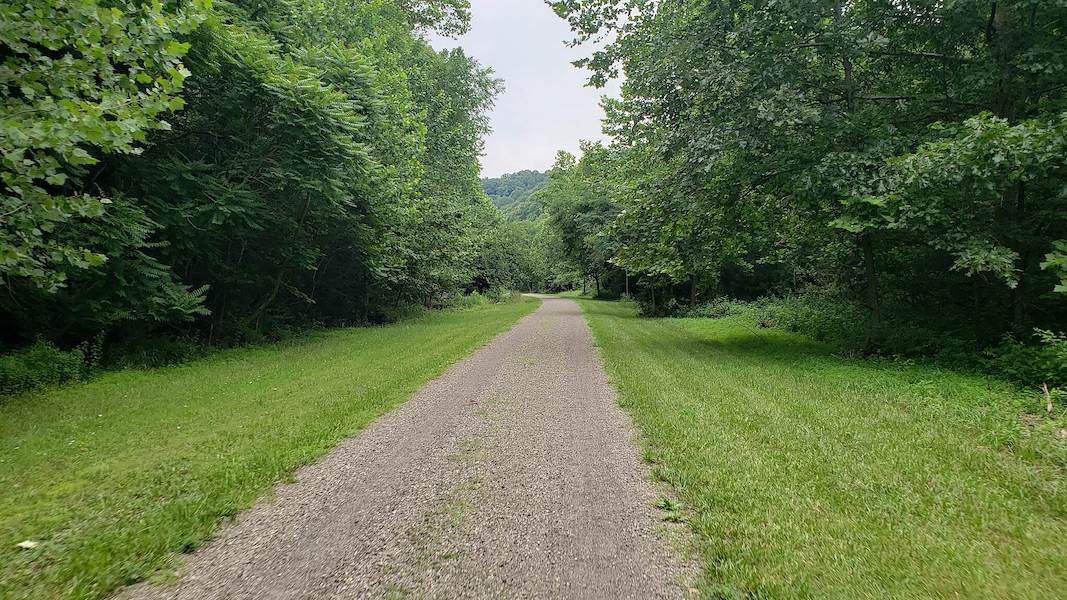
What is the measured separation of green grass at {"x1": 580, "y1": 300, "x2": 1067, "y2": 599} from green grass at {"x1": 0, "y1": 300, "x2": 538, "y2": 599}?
10.8 ft

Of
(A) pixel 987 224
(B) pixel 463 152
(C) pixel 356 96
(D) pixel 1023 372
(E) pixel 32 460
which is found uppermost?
(B) pixel 463 152

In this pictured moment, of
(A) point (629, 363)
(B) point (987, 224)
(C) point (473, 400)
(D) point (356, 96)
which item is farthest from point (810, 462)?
(D) point (356, 96)

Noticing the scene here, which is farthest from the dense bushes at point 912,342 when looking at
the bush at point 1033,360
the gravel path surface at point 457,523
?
the gravel path surface at point 457,523

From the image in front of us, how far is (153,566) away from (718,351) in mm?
10930

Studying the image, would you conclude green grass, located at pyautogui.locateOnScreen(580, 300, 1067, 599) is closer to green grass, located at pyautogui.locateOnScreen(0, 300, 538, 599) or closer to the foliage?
green grass, located at pyautogui.locateOnScreen(0, 300, 538, 599)

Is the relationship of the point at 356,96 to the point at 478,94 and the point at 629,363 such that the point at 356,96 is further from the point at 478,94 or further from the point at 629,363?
the point at 478,94

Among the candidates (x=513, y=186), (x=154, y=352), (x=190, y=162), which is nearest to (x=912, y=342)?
(x=190, y=162)

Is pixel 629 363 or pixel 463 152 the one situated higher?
pixel 463 152

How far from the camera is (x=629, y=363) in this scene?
9.38 metres

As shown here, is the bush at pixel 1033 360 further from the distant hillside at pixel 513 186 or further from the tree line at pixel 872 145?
the distant hillside at pixel 513 186

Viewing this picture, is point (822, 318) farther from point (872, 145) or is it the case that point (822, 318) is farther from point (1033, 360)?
point (1033, 360)

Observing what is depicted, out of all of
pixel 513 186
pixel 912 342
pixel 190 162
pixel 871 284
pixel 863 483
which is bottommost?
pixel 863 483

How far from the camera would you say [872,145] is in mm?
8781

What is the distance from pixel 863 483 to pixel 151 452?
20.9 ft
